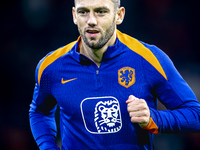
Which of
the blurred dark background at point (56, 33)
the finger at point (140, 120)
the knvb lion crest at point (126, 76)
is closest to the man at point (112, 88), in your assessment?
the knvb lion crest at point (126, 76)

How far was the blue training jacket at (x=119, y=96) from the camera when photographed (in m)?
A: 1.76

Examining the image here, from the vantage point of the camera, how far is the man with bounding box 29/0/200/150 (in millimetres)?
1765

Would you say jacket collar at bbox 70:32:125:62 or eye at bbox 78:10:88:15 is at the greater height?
eye at bbox 78:10:88:15

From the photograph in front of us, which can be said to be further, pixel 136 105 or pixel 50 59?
pixel 50 59

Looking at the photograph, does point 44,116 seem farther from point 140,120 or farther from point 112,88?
point 140,120

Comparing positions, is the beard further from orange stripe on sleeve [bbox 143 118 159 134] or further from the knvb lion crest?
orange stripe on sleeve [bbox 143 118 159 134]

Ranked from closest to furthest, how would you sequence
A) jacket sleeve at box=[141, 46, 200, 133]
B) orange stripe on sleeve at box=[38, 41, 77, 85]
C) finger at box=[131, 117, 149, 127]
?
1. finger at box=[131, 117, 149, 127]
2. jacket sleeve at box=[141, 46, 200, 133]
3. orange stripe on sleeve at box=[38, 41, 77, 85]

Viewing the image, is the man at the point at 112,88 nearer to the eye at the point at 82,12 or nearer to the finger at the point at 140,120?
the eye at the point at 82,12

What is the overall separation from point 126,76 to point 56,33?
2.83 meters

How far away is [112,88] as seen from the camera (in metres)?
1.83

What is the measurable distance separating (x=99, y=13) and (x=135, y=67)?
1.35 feet

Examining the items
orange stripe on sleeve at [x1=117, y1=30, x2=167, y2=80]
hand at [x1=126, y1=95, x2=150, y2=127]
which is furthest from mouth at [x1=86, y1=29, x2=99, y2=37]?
hand at [x1=126, y1=95, x2=150, y2=127]

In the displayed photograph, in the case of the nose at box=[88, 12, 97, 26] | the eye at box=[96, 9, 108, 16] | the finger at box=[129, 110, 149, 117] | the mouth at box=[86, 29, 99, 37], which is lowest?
the finger at box=[129, 110, 149, 117]

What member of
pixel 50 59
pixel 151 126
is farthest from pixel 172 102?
pixel 50 59
